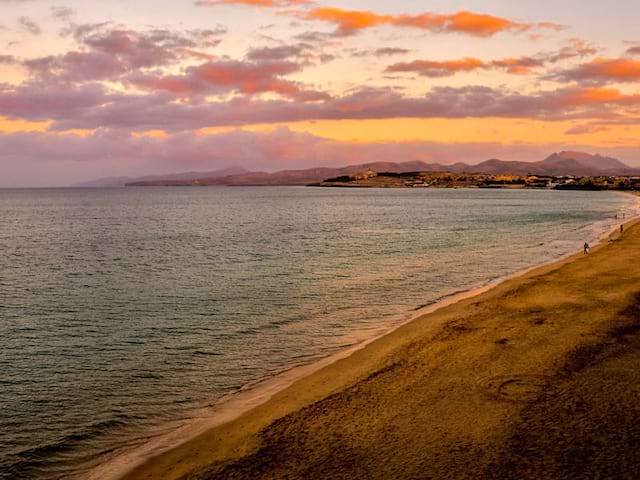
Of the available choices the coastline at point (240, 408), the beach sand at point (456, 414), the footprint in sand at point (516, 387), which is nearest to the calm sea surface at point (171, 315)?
Result: the coastline at point (240, 408)

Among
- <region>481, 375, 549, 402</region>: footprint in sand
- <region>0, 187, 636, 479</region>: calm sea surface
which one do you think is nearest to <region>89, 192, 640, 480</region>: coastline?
<region>0, 187, 636, 479</region>: calm sea surface

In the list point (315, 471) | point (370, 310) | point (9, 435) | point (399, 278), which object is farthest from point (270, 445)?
point (399, 278)

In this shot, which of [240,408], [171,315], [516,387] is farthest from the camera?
[171,315]

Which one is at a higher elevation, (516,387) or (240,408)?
(516,387)

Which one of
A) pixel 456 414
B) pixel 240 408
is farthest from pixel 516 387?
pixel 240 408

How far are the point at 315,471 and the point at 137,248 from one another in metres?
57.2

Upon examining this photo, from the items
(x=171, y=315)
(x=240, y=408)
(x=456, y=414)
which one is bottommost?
(x=240, y=408)

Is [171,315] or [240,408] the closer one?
[240,408]

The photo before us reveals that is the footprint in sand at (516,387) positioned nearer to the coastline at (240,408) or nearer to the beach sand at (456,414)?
the beach sand at (456,414)

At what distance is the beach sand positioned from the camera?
12375 mm

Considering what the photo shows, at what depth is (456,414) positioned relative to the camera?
1506cm

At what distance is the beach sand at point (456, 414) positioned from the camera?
12.4 m

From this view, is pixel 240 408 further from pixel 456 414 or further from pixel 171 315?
pixel 171 315

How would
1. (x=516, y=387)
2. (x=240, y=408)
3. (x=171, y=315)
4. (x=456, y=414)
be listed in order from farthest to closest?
(x=171, y=315) → (x=240, y=408) → (x=516, y=387) → (x=456, y=414)
